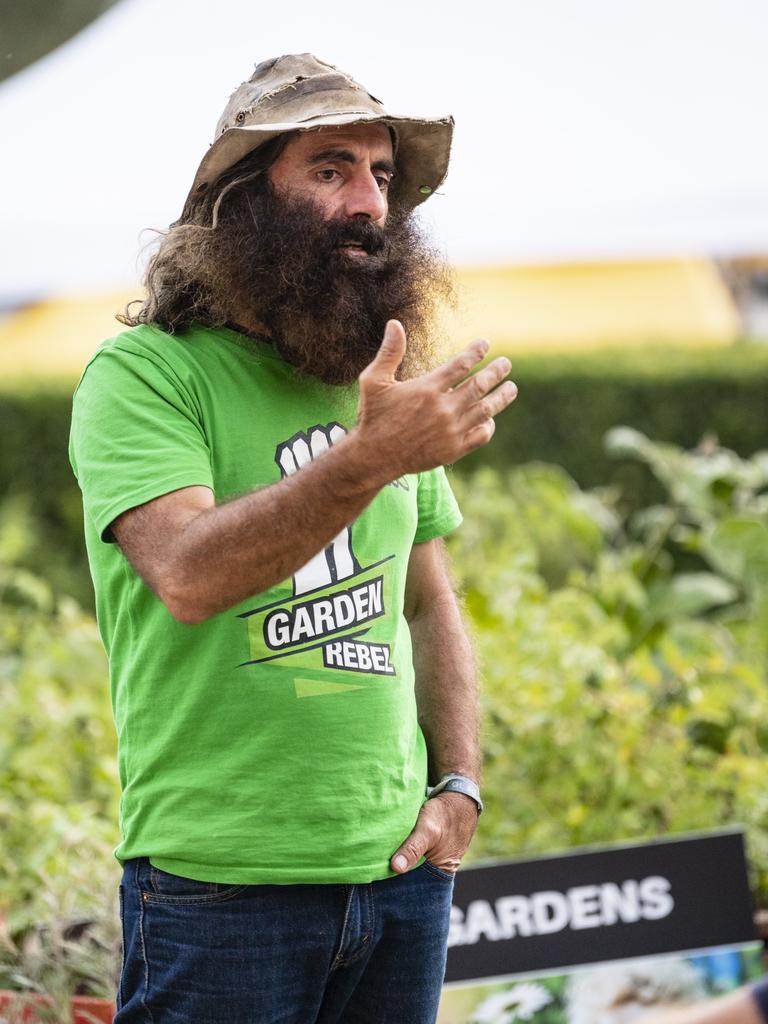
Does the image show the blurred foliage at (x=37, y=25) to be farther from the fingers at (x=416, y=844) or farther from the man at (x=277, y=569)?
the fingers at (x=416, y=844)

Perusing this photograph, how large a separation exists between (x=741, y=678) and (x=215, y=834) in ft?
7.50

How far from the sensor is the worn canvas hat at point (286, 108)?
174 cm

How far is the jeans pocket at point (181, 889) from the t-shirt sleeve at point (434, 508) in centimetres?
65

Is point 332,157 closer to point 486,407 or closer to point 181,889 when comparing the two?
point 486,407

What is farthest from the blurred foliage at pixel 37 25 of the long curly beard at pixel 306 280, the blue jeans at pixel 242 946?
the blue jeans at pixel 242 946

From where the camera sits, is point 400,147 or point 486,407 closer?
point 486,407

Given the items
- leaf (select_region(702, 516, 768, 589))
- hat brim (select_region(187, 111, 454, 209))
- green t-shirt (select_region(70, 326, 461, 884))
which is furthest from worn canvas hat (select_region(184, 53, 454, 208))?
leaf (select_region(702, 516, 768, 589))

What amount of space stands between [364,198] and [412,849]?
90 centimetres

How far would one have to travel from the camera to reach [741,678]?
3500 mm

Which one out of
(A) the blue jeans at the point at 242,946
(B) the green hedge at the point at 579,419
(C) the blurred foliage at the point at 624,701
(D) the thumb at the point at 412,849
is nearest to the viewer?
(A) the blue jeans at the point at 242,946

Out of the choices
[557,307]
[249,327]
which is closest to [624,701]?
[249,327]

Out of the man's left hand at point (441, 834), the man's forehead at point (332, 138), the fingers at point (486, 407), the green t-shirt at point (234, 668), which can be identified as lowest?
the man's left hand at point (441, 834)

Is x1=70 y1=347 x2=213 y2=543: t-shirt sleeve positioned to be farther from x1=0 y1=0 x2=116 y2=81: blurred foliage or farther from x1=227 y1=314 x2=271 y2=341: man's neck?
x1=0 y1=0 x2=116 y2=81: blurred foliage

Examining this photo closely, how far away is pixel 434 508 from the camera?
6.49 feet
